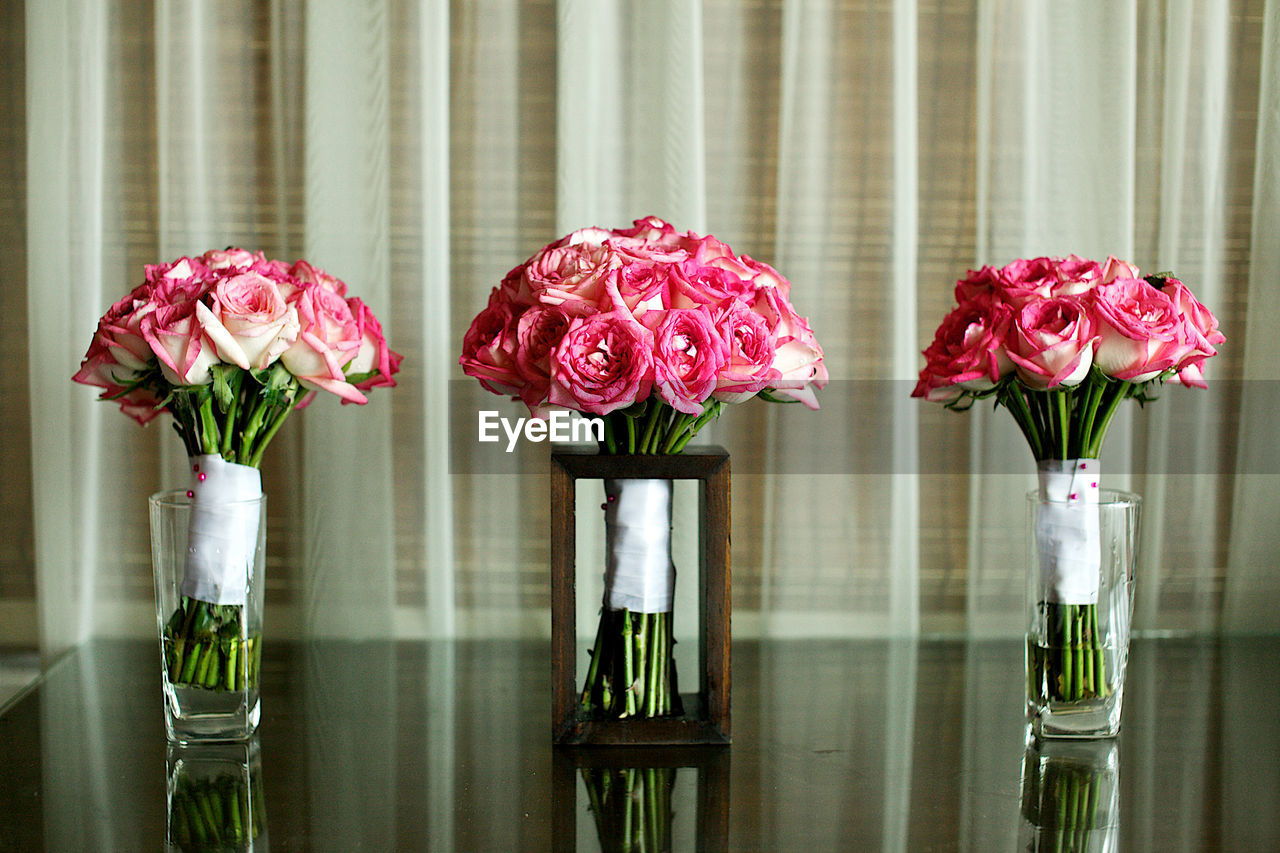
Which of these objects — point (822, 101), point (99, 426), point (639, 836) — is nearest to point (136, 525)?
point (99, 426)

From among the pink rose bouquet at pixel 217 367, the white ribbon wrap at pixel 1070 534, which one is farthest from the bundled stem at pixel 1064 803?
the pink rose bouquet at pixel 217 367

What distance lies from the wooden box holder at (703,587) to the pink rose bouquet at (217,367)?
8.3 inches

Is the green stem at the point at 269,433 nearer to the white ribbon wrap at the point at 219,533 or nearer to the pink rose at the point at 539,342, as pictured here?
the white ribbon wrap at the point at 219,533

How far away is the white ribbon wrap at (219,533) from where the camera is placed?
2.91 ft

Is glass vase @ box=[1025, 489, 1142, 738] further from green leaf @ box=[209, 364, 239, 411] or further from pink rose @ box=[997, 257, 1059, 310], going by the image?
green leaf @ box=[209, 364, 239, 411]

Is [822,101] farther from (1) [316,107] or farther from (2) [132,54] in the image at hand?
(2) [132,54]

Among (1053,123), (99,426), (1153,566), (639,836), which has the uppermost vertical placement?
(1053,123)

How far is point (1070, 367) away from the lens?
0.86 metres

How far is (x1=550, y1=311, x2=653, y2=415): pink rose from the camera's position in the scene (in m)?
0.80

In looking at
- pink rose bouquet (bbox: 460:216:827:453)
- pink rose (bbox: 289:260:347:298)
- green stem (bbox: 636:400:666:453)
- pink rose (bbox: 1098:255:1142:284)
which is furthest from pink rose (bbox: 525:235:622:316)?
pink rose (bbox: 1098:255:1142:284)

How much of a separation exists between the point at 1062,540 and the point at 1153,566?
452 mm

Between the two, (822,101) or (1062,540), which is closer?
(1062,540)

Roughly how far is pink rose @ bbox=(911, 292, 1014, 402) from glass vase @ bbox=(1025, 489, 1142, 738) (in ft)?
0.39

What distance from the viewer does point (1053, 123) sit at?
1.24 meters
